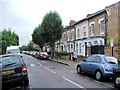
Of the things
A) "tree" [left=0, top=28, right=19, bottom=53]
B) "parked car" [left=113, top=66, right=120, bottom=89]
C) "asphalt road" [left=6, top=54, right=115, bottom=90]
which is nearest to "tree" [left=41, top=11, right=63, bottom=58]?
"tree" [left=0, top=28, right=19, bottom=53]

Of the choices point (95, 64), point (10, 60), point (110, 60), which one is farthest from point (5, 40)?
point (10, 60)

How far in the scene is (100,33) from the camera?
90.8 ft

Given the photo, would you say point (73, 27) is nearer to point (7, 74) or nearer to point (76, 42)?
point (76, 42)

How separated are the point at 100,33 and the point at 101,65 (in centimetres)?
1537

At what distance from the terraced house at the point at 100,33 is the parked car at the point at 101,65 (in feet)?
19.8

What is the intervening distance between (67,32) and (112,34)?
18.2m

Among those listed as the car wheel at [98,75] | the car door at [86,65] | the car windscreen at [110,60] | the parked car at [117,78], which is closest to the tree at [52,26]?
the car door at [86,65]

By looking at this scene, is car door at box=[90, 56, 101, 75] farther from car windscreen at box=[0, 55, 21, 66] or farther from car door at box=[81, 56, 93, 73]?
car windscreen at box=[0, 55, 21, 66]

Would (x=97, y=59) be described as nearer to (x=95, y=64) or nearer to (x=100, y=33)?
(x=95, y=64)

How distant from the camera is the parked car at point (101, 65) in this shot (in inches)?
491

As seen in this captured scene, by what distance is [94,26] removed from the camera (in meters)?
29.5

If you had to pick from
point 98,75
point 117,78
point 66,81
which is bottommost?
point 66,81

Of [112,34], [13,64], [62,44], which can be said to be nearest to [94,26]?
[112,34]

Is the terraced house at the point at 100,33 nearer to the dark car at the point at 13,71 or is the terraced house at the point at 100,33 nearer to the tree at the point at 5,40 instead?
the dark car at the point at 13,71
